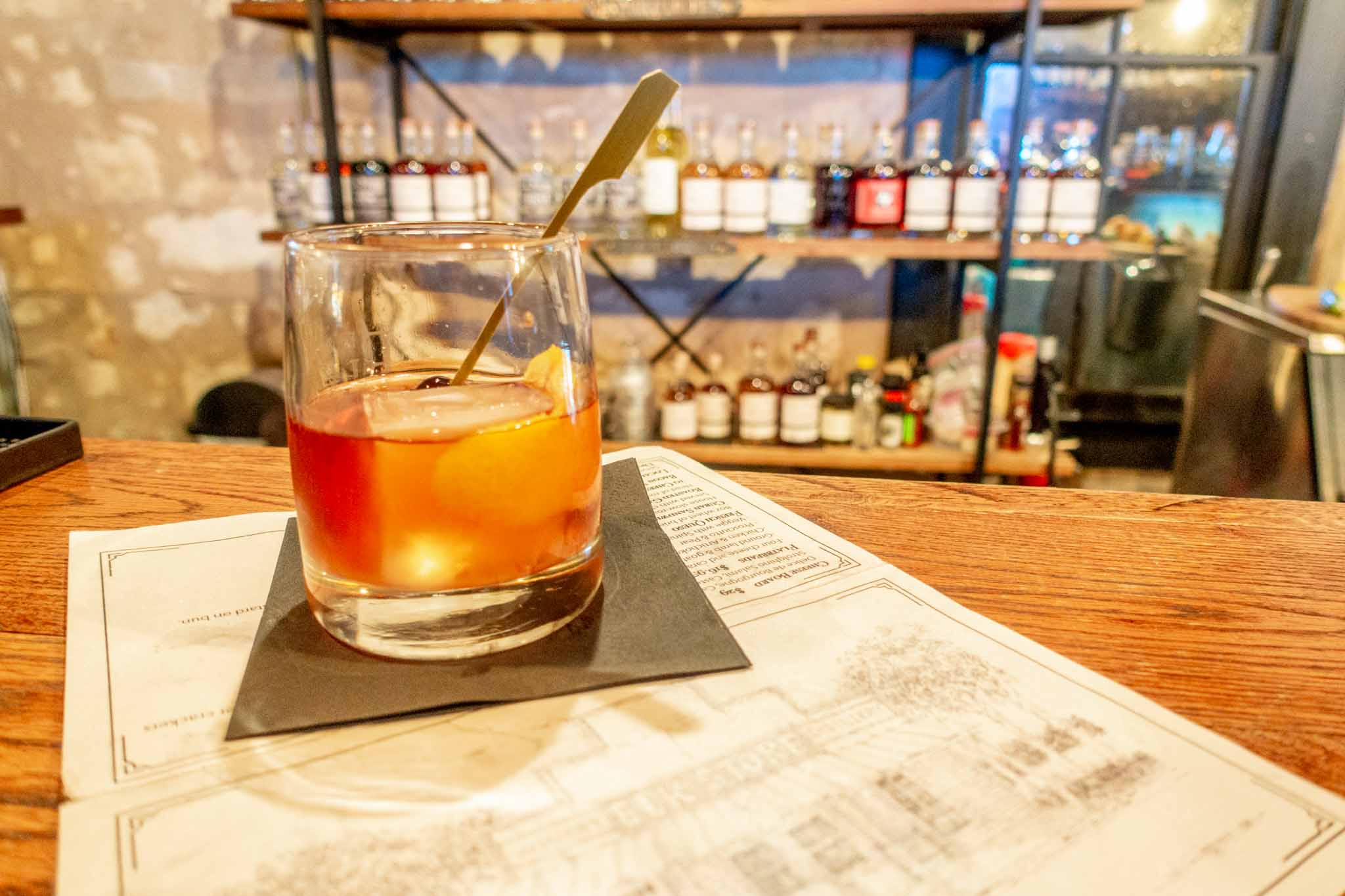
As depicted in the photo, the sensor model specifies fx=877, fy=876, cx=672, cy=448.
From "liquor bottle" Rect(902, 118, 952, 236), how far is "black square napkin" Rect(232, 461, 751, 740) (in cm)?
148

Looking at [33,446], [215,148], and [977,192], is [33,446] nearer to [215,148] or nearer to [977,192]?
[977,192]

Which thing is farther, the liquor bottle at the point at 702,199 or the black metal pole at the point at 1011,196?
the liquor bottle at the point at 702,199

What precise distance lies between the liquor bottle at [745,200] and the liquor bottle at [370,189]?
703 mm

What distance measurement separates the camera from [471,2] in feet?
5.58

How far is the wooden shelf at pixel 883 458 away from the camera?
1913mm

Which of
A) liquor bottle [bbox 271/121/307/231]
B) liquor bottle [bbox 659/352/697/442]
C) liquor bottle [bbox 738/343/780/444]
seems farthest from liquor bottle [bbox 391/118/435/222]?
liquor bottle [bbox 738/343/780/444]

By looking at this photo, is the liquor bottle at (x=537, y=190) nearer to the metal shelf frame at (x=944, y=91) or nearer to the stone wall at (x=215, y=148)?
the metal shelf frame at (x=944, y=91)

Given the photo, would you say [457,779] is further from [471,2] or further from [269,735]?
[471,2]

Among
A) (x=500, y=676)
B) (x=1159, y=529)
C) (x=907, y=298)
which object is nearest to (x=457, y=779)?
(x=500, y=676)

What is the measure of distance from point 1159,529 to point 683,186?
4.53ft

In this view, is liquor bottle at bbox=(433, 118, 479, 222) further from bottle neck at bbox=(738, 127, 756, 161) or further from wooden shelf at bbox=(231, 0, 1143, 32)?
bottle neck at bbox=(738, 127, 756, 161)

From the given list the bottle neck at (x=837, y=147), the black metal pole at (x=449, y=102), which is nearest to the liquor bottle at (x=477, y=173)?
the black metal pole at (x=449, y=102)

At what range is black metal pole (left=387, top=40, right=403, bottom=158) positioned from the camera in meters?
2.09

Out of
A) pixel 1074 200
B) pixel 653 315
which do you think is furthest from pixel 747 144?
pixel 1074 200
